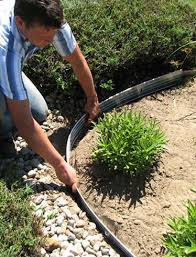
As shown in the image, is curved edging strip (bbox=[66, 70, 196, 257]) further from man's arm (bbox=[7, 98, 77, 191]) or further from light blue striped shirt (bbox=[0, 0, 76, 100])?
light blue striped shirt (bbox=[0, 0, 76, 100])

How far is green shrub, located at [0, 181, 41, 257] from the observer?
3033 mm

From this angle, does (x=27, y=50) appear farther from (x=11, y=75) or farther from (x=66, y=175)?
(x=66, y=175)

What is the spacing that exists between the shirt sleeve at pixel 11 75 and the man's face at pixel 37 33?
16cm

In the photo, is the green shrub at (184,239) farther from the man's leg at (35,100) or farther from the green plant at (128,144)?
the man's leg at (35,100)

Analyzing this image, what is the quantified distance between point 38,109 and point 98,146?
2.04 feet

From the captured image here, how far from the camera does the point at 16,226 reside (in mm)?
3156

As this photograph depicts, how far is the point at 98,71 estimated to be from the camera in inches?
174

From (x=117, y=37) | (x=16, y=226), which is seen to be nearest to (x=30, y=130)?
(x=16, y=226)

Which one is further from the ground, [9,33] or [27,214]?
[9,33]

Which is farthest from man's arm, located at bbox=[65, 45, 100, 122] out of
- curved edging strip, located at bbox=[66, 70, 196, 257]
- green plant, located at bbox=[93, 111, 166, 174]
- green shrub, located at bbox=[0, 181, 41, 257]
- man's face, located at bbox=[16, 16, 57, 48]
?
green shrub, located at bbox=[0, 181, 41, 257]

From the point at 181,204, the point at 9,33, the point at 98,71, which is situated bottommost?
the point at 181,204

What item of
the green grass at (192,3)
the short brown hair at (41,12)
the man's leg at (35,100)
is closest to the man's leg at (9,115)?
the man's leg at (35,100)

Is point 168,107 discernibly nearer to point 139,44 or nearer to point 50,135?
point 139,44

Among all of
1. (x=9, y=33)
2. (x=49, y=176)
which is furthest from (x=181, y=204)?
(x=9, y=33)
